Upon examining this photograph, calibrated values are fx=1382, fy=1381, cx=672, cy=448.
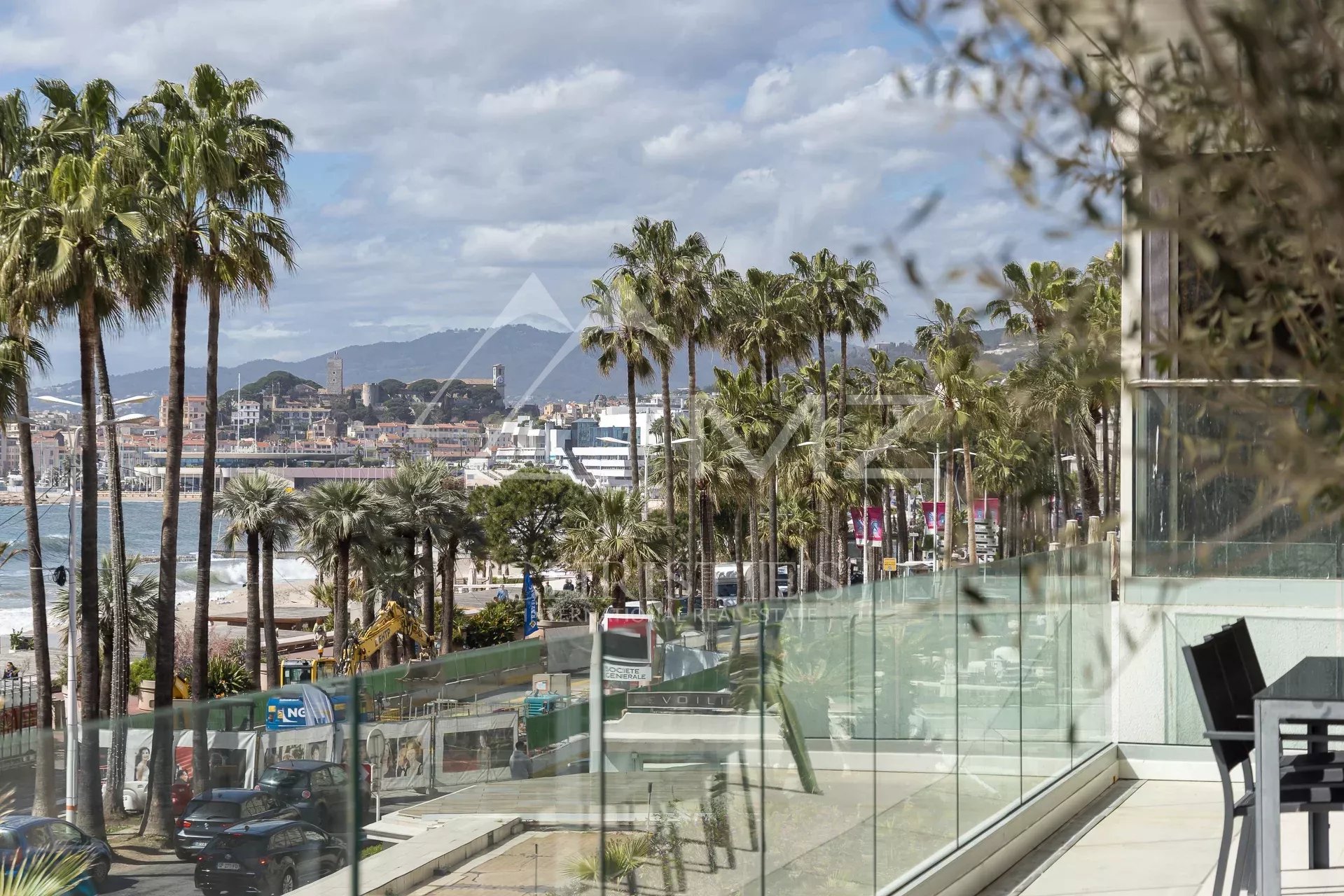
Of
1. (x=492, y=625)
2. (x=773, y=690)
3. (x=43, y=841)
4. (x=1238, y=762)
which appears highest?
(x=43, y=841)

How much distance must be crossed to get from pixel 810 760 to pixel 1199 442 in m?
3.97

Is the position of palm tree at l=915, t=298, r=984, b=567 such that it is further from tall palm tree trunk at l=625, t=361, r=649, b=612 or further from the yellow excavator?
the yellow excavator

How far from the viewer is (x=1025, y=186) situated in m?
1.61

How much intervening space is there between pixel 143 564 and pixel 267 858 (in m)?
132

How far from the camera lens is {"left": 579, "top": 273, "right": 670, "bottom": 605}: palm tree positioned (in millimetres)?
45375

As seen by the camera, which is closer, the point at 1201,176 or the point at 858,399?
the point at 1201,176

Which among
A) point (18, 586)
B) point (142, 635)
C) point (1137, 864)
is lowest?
point (18, 586)

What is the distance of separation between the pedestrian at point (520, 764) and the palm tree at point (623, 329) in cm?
4177

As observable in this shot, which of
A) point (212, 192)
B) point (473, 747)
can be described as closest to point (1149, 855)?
point (473, 747)

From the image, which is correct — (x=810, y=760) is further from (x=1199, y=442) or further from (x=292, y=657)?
(x=292, y=657)

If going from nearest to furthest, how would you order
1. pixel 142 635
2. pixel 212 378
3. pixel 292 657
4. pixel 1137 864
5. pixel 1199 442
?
pixel 1199 442 → pixel 1137 864 → pixel 212 378 → pixel 142 635 → pixel 292 657

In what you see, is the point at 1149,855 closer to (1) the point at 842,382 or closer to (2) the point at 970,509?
(2) the point at 970,509

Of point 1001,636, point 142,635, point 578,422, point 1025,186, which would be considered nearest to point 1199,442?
point 1025,186

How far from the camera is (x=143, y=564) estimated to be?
12556 centimetres
